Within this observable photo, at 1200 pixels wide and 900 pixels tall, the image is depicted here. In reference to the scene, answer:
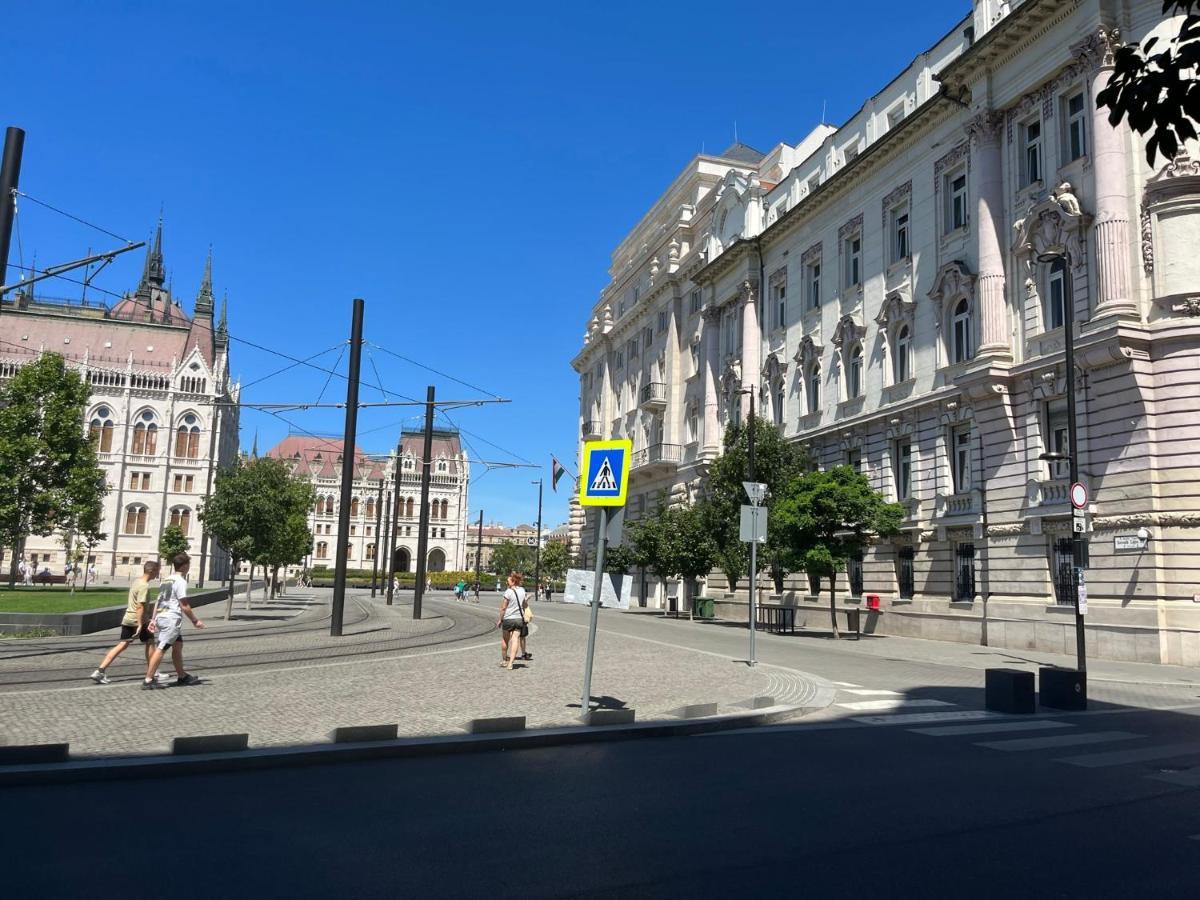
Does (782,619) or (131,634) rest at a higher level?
(131,634)

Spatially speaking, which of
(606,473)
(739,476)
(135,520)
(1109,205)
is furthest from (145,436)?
(606,473)

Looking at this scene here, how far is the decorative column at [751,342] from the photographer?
145 ft

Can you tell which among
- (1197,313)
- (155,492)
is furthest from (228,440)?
(1197,313)

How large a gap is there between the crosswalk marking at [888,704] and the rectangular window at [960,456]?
16783 mm

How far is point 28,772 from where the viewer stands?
6.92 m

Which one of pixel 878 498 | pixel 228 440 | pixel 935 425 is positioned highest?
pixel 228 440

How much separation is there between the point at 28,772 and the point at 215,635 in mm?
15608

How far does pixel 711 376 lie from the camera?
4941 centimetres

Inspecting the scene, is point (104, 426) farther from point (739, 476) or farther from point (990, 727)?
point (990, 727)

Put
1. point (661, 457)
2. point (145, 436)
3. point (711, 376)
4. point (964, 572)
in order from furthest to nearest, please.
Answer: point (145, 436)
point (661, 457)
point (711, 376)
point (964, 572)

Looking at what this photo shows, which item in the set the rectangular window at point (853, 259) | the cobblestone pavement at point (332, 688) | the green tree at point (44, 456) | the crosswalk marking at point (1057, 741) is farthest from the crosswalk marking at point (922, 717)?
the green tree at point (44, 456)

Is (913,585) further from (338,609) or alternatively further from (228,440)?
(228,440)

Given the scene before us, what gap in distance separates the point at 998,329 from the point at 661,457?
29.4m

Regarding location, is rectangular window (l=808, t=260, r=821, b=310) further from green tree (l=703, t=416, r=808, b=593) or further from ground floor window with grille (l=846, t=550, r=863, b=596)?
ground floor window with grille (l=846, t=550, r=863, b=596)
